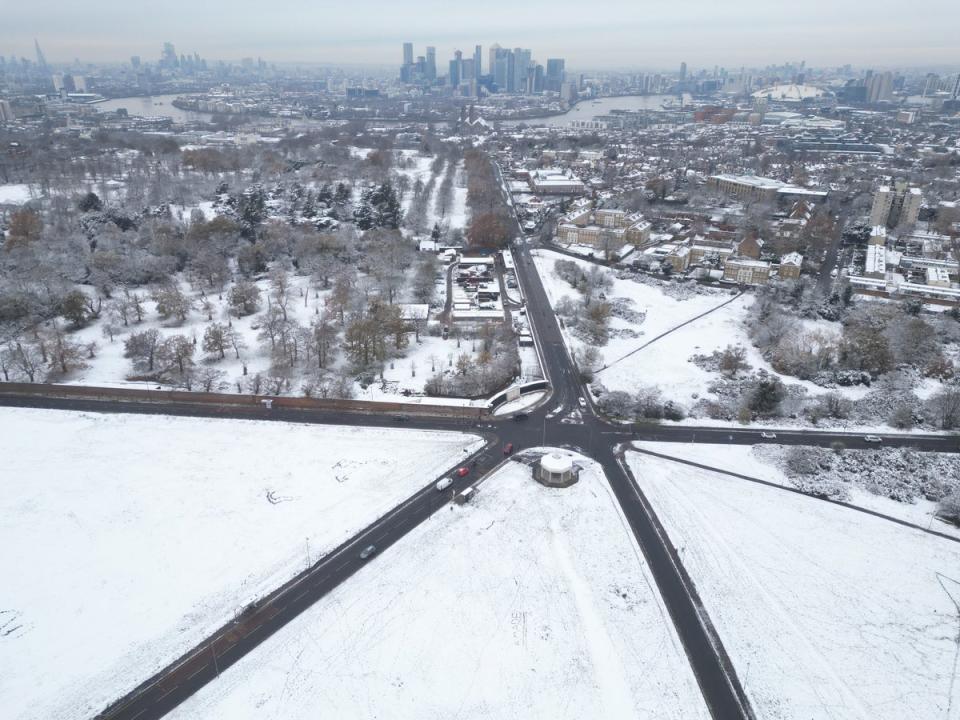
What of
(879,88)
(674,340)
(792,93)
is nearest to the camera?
(674,340)

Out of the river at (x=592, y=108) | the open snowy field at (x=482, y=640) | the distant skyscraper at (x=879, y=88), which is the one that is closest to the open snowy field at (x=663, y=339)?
the open snowy field at (x=482, y=640)

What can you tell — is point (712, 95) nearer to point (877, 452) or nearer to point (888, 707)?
point (877, 452)

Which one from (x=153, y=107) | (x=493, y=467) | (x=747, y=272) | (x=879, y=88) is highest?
(x=879, y=88)

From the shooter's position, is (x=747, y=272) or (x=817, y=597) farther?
(x=747, y=272)

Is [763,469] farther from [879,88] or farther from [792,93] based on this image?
[879,88]

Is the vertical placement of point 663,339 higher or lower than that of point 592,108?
lower

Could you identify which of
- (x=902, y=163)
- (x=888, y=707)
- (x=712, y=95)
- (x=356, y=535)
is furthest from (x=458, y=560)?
(x=712, y=95)

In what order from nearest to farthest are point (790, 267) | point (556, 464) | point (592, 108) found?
1. point (556, 464)
2. point (790, 267)
3. point (592, 108)

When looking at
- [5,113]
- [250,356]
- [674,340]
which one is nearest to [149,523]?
[250,356]
